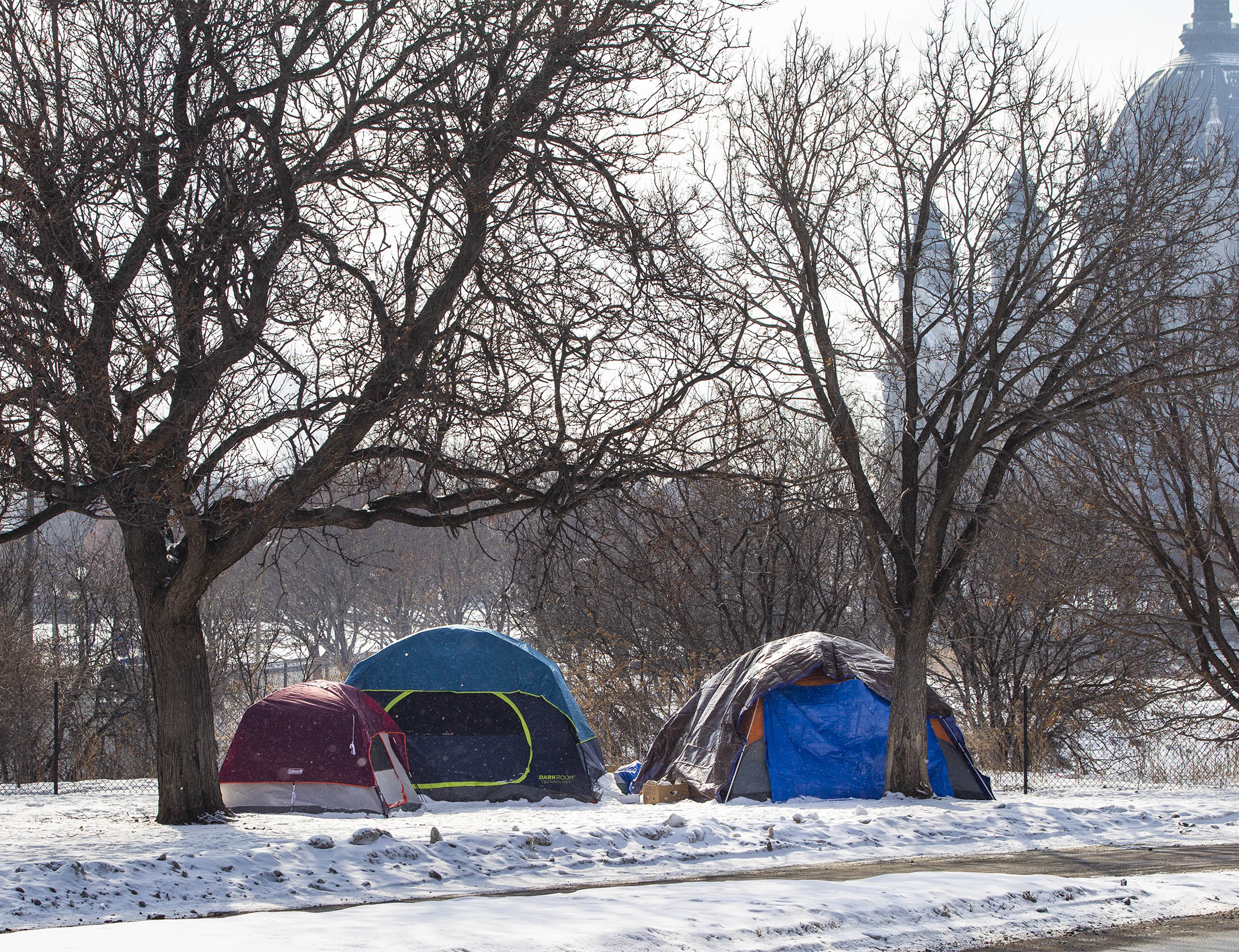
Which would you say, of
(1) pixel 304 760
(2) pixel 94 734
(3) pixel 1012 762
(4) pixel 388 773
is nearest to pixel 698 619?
(3) pixel 1012 762

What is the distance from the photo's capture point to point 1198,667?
1845cm

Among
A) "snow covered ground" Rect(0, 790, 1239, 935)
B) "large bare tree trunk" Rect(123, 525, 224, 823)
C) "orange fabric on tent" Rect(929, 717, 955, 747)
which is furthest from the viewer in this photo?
"orange fabric on tent" Rect(929, 717, 955, 747)

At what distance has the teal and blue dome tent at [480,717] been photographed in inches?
603

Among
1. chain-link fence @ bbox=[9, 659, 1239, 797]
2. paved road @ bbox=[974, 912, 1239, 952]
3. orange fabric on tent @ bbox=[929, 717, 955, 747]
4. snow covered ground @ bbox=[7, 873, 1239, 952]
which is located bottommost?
chain-link fence @ bbox=[9, 659, 1239, 797]

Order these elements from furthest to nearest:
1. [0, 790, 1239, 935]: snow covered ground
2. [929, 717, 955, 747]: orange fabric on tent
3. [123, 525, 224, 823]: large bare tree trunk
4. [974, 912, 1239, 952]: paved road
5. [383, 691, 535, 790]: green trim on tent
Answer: [383, 691, 535, 790]: green trim on tent, [929, 717, 955, 747]: orange fabric on tent, [123, 525, 224, 823]: large bare tree trunk, [0, 790, 1239, 935]: snow covered ground, [974, 912, 1239, 952]: paved road

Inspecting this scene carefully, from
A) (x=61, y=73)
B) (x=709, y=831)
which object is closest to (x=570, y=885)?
(x=709, y=831)

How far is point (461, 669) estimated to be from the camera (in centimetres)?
1589

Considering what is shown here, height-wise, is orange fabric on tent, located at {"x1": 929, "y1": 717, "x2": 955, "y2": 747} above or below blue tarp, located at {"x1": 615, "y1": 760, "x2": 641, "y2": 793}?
above

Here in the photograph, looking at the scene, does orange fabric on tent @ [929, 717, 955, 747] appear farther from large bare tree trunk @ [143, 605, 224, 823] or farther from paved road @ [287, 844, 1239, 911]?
large bare tree trunk @ [143, 605, 224, 823]

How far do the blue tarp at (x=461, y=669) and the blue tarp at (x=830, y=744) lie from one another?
3.20 meters

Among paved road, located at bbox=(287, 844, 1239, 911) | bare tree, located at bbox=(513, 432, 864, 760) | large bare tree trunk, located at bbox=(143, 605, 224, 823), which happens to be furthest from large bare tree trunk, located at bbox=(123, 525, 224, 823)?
bare tree, located at bbox=(513, 432, 864, 760)

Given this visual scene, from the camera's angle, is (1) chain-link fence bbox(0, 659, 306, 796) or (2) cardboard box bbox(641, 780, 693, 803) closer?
(2) cardboard box bbox(641, 780, 693, 803)

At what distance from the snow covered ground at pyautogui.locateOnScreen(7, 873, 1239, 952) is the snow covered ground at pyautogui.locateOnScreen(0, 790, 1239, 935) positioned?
0.06m

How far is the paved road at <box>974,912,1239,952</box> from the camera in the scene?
226 inches
